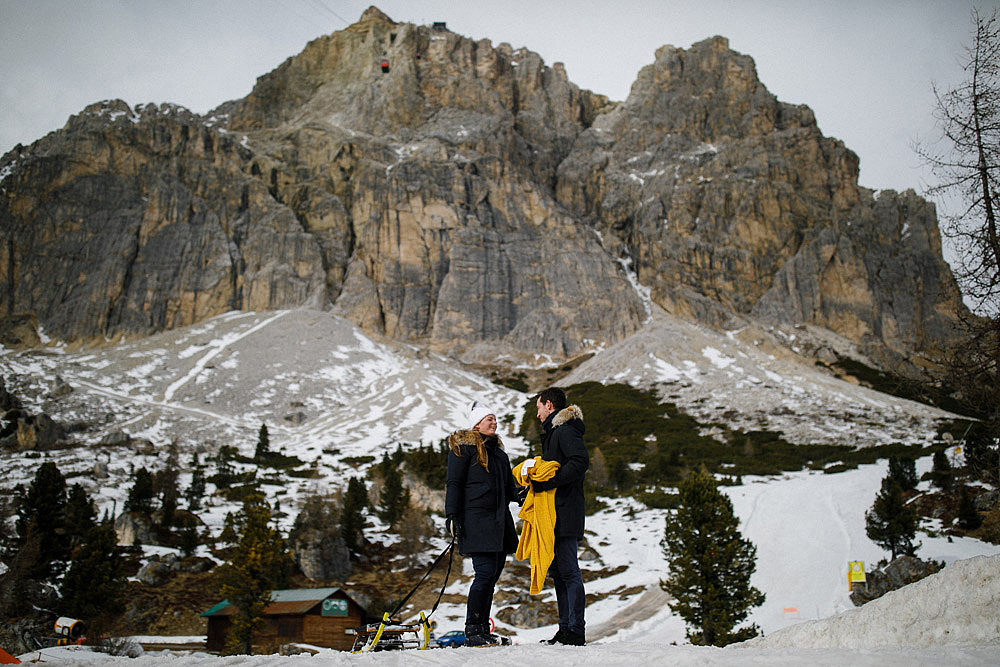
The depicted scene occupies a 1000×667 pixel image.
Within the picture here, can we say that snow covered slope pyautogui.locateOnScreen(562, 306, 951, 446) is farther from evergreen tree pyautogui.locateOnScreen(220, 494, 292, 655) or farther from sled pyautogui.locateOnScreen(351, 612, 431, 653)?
sled pyautogui.locateOnScreen(351, 612, 431, 653)

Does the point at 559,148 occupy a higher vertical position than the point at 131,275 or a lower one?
higher

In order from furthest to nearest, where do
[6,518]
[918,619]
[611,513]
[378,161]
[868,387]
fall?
[378,161]
[868,387]
[611,513]
[6,518]
[918,619]

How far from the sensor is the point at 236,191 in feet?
457

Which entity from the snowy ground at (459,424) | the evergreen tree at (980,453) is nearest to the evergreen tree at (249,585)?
the snowy ground at (459,424)

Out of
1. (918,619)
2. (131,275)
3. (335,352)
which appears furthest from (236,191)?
(918,619)

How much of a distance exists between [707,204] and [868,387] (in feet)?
171

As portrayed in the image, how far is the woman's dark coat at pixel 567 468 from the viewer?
20.7 feet

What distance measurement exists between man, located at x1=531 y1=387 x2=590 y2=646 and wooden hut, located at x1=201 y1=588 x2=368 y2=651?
22.8 meters

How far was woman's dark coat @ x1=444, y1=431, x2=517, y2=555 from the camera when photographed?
20.6 ft

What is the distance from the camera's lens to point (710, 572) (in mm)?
23859

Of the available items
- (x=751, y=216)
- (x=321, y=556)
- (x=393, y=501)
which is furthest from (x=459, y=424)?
(x=751, y=216)

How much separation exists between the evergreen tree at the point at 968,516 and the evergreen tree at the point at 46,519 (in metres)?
43.3

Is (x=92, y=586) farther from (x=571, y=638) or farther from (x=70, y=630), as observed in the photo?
(x=571, y=638)

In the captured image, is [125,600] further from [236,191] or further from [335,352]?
[236,191]
